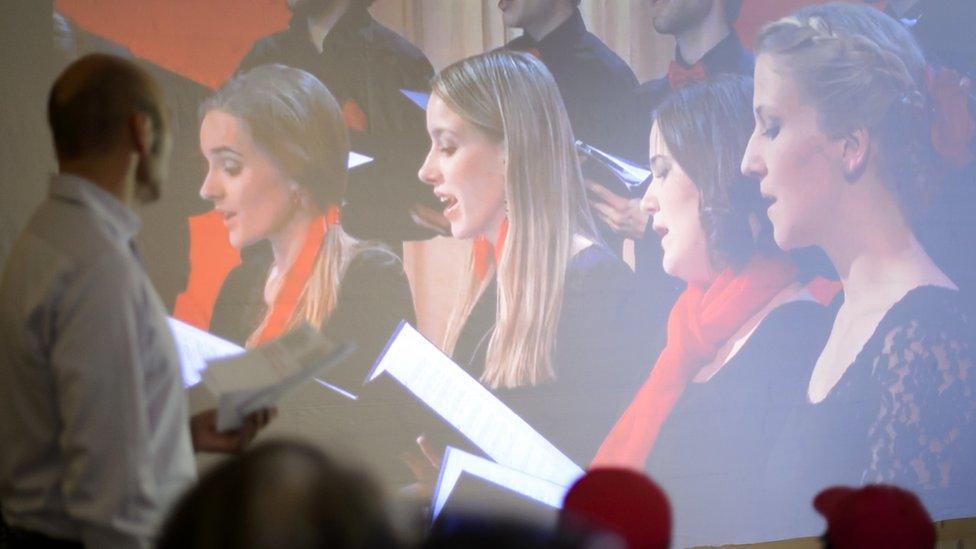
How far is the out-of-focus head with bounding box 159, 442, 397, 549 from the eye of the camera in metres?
0.64

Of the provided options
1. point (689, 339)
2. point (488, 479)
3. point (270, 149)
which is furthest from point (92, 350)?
point (689, 339)

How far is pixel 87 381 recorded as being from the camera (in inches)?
54.6

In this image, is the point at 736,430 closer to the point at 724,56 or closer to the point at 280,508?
the point at 724,56

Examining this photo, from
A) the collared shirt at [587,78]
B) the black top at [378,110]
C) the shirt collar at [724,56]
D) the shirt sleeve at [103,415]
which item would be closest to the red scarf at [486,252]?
the black top at [378,110]

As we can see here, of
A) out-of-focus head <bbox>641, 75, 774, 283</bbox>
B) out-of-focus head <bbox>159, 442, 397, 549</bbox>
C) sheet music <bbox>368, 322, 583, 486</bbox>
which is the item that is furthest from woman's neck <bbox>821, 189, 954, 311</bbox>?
out-of-focus head <bbox>159, 442, 397, 549</bbox>

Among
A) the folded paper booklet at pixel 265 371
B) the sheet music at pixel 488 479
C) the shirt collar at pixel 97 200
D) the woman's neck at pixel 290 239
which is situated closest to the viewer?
the shirt collar at pixel 97 200

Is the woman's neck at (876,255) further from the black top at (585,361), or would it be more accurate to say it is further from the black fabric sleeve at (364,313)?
the black fabric sleeve at (364,313)

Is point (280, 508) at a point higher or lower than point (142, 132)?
lower

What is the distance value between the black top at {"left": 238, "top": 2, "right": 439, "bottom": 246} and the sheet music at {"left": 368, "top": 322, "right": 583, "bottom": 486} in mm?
323

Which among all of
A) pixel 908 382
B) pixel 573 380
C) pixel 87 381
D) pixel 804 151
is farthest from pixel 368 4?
pixel 908 382

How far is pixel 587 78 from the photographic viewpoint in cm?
336

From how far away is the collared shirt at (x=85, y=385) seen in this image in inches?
54.7

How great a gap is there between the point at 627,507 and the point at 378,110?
1970 millimetres

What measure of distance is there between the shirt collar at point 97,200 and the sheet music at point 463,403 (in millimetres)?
1652
